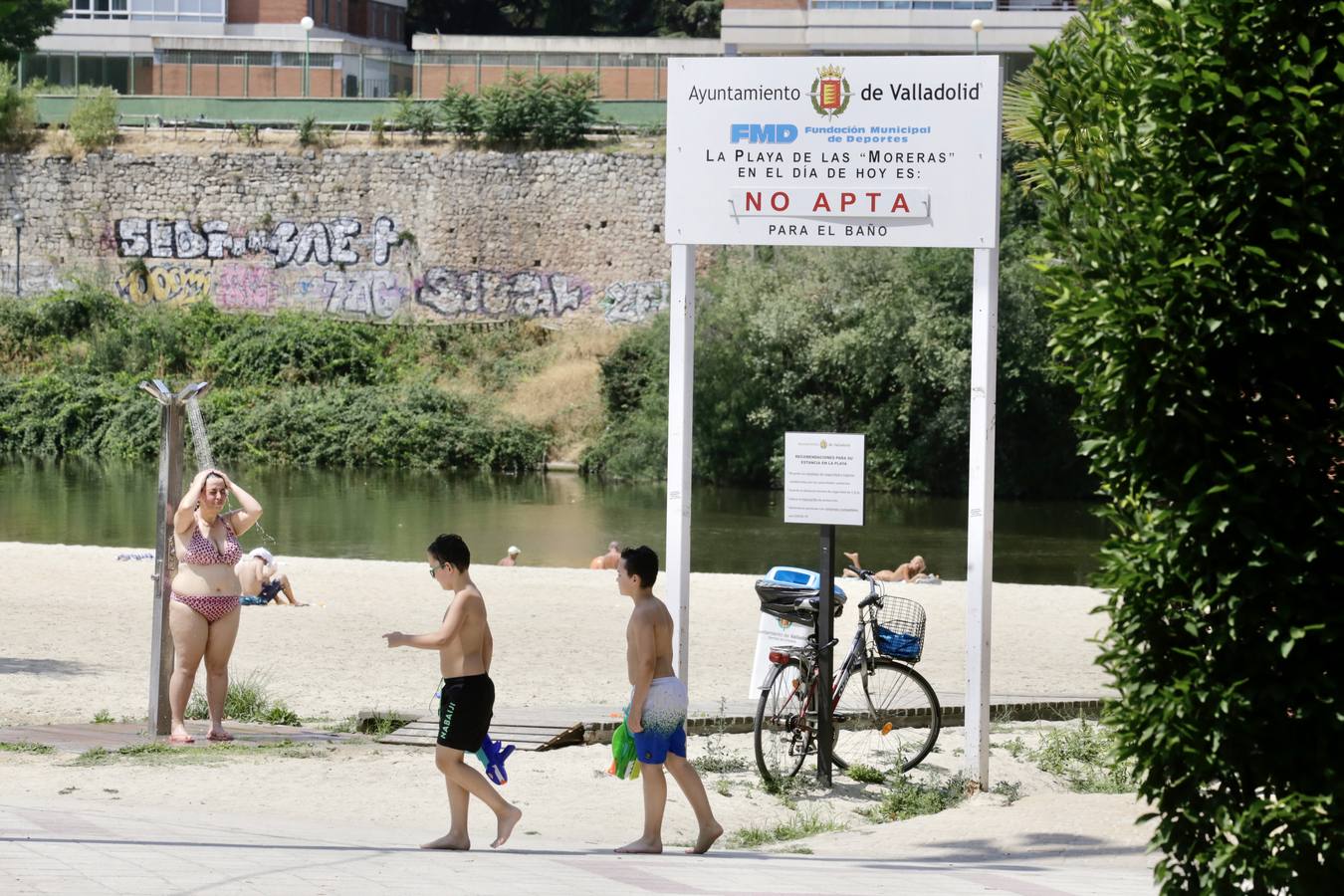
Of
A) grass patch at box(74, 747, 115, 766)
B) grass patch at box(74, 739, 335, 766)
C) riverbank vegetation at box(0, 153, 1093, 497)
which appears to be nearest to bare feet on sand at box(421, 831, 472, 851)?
grass patch at box(74, 739, 335, 766)

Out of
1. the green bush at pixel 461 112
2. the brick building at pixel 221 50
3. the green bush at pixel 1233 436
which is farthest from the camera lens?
the brick building at pixel 221 50

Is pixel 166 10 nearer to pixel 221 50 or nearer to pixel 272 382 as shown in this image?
pixel 221 50

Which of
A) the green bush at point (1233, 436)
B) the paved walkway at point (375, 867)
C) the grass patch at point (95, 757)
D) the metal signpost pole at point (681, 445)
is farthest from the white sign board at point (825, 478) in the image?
the green bush at point (1233, 436)

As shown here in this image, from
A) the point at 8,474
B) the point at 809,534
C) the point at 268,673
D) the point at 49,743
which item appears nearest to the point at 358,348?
the point at 8,474

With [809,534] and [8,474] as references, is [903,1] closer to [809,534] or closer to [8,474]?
[809,534]

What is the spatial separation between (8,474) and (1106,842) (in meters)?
32.6

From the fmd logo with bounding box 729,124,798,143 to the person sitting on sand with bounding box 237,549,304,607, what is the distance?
905cm

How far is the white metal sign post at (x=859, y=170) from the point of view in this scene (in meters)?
8.96

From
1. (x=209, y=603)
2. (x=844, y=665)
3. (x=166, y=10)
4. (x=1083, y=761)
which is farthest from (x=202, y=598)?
(x=166, y=10)

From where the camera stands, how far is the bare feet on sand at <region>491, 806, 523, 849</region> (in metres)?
7.03

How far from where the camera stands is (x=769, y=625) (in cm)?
943

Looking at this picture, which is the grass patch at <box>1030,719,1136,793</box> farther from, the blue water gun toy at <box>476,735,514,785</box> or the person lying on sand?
the person lying on sand

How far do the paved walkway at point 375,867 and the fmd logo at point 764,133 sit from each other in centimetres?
381

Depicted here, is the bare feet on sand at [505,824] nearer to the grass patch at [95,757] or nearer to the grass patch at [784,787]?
the grass patch at [784,787]
